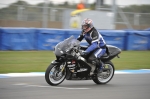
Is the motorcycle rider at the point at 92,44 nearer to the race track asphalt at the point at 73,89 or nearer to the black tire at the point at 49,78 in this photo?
the race track asphalt at the point at 73,89

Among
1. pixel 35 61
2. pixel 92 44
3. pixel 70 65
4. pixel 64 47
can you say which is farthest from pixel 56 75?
pixel 35 61

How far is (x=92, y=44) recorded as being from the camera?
8.23 m

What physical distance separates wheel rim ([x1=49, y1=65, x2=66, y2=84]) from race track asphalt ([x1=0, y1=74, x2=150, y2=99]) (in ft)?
0.53

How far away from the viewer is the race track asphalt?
7020 millimetres

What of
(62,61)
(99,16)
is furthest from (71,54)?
(99,16)

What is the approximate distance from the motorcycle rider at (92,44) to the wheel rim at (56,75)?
2.27 ft

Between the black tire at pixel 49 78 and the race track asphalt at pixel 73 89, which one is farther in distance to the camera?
the black tire at pixel 49 78

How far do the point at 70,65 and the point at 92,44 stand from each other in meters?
0.74

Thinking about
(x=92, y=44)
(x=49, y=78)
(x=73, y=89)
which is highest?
(x=92, y=44)

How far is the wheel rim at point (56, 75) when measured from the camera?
787cm

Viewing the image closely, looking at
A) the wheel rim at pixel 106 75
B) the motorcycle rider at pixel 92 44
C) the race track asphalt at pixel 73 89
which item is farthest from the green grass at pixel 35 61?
the motorcycle rider at pixel 92 44

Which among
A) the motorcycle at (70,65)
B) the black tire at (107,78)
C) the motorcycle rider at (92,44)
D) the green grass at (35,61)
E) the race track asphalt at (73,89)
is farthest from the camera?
the green grass at (35,61)

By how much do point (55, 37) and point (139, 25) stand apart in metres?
9.48

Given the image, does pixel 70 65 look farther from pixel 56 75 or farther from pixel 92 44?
pixel 92 44
